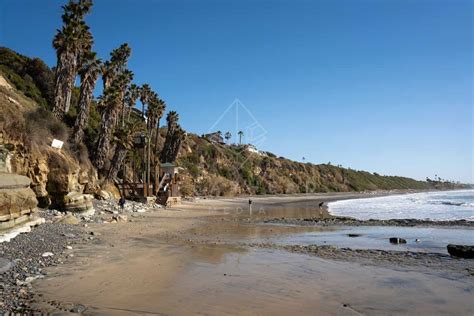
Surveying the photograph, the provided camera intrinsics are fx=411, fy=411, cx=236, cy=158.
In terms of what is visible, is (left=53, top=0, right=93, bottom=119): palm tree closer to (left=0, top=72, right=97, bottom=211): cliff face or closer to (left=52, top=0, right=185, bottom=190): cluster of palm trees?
(left=52, top=0, right=185, bottom=190): cluster of palm trees

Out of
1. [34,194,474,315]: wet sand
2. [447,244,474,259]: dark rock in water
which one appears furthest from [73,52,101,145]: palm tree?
[447,244,474,259]: dark rock in water

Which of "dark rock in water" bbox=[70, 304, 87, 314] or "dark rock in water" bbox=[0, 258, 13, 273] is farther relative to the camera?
"dark rock in water" bbox=[0, 258, 13, 273]

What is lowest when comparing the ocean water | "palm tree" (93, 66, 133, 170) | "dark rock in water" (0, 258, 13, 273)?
"dark rock in water" (0, 258, 13, 273)

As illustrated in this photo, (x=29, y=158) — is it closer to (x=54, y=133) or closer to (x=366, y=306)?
(x=54, y=133)

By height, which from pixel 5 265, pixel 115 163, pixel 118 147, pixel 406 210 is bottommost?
pixel 5 265

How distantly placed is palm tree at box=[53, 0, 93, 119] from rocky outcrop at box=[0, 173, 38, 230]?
23.4 meters

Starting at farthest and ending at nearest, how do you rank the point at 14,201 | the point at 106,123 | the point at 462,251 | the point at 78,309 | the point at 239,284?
1. the point at 106,123
2. the point at 14,201
3. the point at 462,251
4. the point at 239,284
5. the point at 78,309

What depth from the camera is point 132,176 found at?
5072cm

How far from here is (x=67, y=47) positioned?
36.8 m

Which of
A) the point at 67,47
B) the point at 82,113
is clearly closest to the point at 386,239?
the point at 82,113

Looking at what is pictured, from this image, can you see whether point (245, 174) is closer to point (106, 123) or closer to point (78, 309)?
point (106, 123)

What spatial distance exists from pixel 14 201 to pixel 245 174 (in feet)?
253

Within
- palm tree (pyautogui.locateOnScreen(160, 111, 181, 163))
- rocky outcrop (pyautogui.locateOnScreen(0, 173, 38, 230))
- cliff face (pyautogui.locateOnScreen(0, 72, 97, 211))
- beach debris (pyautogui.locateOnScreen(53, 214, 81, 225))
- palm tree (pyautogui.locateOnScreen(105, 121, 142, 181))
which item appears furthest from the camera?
palm tree (pyautogui.locateOnScreen(160, 111, 181, 163))

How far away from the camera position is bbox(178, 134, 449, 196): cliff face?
7464 centimetres
